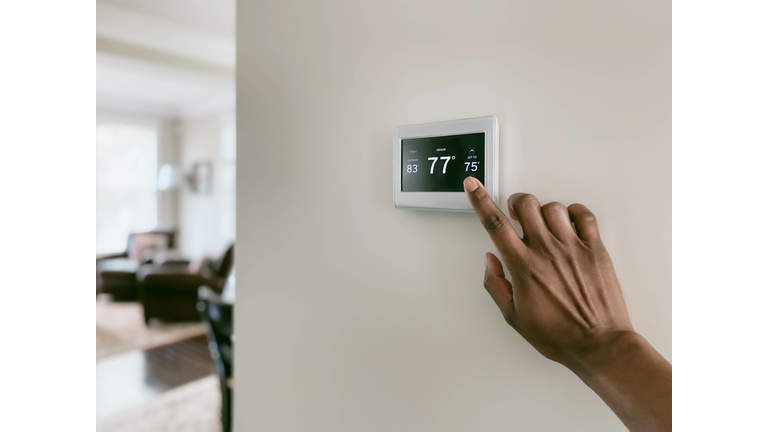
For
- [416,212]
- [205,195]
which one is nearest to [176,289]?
[205,195]

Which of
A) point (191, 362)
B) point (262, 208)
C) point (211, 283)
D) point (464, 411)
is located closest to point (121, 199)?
point (211, 283)

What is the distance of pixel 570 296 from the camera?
17.3 inches

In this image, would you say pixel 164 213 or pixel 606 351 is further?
pixel 164 213

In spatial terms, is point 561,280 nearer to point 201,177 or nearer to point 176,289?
point 176,289

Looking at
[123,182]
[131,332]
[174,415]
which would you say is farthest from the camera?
[123,182]

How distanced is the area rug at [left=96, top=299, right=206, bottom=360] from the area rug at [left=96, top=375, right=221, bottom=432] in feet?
3.78

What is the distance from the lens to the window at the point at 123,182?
639cm

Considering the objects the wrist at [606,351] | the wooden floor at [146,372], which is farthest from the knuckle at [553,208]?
the wooden floor at [146,372]

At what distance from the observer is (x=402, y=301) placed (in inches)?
25.1

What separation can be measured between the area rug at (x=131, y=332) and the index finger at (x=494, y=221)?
4.24m

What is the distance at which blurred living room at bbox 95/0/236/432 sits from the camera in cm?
296

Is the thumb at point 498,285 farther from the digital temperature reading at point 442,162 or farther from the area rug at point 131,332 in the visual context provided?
the area rug at point 131,332

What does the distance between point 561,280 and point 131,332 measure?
4.87 m
